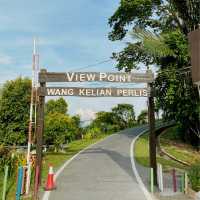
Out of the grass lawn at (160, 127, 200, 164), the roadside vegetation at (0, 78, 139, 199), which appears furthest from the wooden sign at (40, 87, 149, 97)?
the grass lawn at (160, 127, 200, 164)

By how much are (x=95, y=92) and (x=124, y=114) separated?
217 feet

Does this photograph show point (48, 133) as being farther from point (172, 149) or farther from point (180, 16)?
point (180, 16)

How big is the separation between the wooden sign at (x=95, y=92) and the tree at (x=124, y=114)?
6064 cm

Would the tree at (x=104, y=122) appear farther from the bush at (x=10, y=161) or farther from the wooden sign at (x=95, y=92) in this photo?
the wooden sign at (x=95, y=92)

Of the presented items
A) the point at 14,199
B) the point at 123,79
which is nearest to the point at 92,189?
the point at 14,199

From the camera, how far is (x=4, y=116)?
95.4ft

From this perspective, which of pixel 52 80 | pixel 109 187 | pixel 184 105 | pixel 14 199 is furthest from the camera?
pixel 184 105

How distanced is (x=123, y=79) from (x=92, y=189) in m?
4.17

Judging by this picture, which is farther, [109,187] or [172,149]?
[172,149]

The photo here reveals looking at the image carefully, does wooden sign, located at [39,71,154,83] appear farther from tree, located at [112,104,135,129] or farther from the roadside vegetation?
tree, located at [112,104,135,129]

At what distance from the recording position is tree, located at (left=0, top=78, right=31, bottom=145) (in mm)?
28594

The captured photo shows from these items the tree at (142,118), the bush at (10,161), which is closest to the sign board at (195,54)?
the bush at (10,161)

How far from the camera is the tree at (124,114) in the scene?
7521cm

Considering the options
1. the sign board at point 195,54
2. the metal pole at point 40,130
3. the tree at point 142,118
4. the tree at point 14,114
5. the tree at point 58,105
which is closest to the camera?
the sign board at point 195,54
